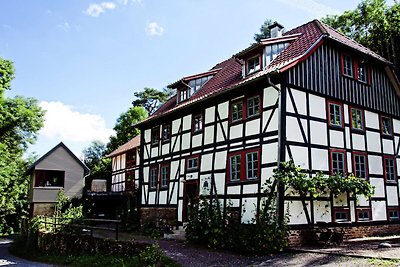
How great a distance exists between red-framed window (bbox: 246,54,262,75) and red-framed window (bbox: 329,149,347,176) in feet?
15.5

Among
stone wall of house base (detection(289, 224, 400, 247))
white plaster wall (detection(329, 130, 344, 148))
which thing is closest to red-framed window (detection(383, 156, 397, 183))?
stone wall of house base (detection(289, 224, 400, 247))

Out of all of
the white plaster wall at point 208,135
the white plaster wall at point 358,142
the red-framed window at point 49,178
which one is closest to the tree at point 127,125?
the red-framed window at point 49,178

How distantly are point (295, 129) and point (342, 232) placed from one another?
13.7ft

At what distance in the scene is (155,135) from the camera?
2250cm

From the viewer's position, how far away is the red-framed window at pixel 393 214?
17.1m

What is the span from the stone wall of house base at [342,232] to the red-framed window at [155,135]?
35.1 feet

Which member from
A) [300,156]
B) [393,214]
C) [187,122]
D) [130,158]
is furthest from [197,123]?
[130,158]

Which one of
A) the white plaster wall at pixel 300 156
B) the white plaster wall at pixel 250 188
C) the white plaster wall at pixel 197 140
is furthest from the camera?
the white plaster wall at pixel 197 140

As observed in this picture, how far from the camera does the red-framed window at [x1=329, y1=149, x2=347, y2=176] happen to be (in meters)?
15.4

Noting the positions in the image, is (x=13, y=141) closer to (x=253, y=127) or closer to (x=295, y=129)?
(x=253, y=127)

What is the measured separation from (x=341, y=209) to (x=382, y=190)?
10.4ft

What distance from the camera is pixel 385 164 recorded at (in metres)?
17.7

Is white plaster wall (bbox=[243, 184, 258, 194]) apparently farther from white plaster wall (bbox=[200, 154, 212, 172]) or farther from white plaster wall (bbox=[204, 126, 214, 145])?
white plaster wall (bbox=[204, 126, 214, 145])

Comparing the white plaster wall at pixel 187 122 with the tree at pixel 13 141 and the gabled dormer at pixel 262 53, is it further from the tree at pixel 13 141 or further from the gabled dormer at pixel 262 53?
the tree at pixel 13 141
